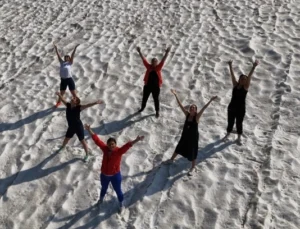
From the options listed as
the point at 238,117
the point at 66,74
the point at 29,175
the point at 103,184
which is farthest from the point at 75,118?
the point at 238,117

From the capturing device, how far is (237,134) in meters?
8.32

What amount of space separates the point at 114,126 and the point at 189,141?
2.32 meters

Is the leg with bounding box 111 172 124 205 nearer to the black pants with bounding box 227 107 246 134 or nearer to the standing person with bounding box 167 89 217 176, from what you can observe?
the standing person with bounding box 167 89 217 176

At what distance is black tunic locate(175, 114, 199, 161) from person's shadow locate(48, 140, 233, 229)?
381mm

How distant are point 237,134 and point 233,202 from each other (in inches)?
74.3

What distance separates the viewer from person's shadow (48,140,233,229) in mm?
6691

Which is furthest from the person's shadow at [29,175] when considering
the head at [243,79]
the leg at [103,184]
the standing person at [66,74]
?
the head at [243,79]

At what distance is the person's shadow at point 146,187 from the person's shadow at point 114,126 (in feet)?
4.65

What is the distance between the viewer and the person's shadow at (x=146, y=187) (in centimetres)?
669

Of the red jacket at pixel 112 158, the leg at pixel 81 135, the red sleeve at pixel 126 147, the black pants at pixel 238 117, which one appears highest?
the red sleeve at pixel 126 147

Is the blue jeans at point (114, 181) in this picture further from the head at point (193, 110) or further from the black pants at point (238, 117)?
the black pants at point (238, 117)

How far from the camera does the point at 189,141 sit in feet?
23.9

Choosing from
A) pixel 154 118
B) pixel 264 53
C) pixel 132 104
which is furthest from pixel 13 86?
pixel 264 53

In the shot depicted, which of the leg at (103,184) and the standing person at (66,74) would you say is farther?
the standing person at (66,74)
